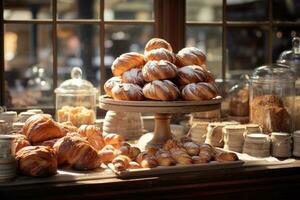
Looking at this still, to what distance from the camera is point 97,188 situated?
1.44 metres

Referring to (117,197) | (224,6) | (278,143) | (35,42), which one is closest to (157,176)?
(117,197)

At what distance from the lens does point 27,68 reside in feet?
9.27

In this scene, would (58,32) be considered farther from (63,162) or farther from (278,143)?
(278,143)

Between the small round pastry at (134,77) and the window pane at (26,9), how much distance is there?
2.38ft

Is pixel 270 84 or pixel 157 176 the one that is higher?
pixel 270 84

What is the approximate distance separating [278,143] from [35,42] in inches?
63.3

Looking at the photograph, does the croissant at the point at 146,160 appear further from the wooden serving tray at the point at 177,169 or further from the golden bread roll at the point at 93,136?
the golden bread roll at the point at 93,136

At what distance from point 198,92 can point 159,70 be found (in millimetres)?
A: 151

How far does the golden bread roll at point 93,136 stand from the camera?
67.8 inches

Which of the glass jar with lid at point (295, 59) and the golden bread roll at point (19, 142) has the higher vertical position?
the glass jar with lid at point (295, 59)

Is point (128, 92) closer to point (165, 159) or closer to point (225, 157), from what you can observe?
point (165, 159)

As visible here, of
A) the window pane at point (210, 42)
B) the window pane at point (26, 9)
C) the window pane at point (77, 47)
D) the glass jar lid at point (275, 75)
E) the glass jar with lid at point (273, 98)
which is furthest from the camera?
the window pane at point (77, 47)

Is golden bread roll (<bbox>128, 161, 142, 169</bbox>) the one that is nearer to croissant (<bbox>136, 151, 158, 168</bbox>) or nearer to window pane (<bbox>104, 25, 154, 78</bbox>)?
croissant (<bbox>136, 151, 158, 168</bbox>)

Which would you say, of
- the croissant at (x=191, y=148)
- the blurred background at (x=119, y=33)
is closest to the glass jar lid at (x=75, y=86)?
the blurred background at (x=119, y=33)
